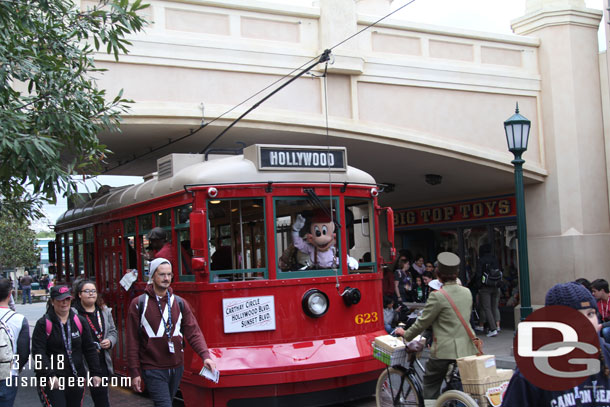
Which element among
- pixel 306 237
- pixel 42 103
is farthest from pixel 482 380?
pixel 42 103

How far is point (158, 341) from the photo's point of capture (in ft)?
18.0

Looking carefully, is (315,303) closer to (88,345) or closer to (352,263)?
(352,263)

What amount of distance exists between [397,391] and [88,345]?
9.02 ft

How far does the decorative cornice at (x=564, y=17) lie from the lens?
1469cm

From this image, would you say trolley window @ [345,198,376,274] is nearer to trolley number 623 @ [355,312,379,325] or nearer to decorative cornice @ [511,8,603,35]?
trolley number 623 @ [355,312,379,325]

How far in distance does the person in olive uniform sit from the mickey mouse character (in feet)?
6.59

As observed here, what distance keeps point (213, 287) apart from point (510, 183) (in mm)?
10481

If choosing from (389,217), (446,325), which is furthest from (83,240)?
(446,325)

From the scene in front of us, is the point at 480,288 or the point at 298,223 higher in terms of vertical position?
the point at 298,223

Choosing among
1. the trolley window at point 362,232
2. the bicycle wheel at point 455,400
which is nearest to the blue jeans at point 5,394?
the bicycle wheel at point 455,400

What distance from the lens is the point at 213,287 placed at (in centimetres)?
733

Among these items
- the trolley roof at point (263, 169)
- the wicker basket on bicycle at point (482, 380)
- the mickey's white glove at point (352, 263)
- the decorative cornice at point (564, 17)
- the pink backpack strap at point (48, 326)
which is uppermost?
the decorative cornice at point (564, 17)

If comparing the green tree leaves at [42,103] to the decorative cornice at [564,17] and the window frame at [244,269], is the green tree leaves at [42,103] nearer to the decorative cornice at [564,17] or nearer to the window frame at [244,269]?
the window frame at [244,269]

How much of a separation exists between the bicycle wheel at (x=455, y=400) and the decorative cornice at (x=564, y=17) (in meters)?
11.4
